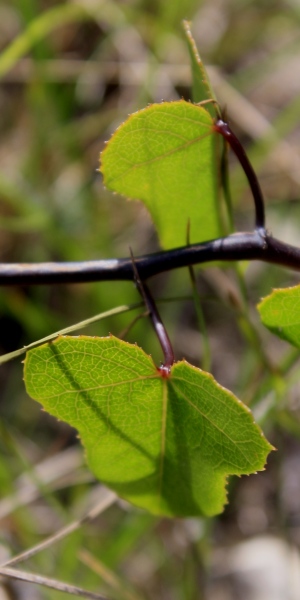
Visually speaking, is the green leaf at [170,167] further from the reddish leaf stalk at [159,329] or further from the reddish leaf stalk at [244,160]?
the reddish leaf stalk at [159,329]

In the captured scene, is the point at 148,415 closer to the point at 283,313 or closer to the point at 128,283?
the point at 283,313

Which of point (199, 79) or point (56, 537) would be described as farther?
point (56, 537)

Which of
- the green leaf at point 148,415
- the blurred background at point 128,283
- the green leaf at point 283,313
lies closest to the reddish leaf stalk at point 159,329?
the green leaf at point 148,415

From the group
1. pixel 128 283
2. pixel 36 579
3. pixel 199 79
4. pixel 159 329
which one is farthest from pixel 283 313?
pixel 128 283

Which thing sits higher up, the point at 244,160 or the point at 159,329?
the point at 244,160

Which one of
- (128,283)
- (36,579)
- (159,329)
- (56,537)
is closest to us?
(159,329)

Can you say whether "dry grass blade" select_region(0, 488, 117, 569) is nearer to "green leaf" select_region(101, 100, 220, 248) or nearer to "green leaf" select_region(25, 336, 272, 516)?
"green leaf" select_region(25, 336, 272, 516)

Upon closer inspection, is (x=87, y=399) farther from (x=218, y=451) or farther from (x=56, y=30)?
(x=56, y=30)
